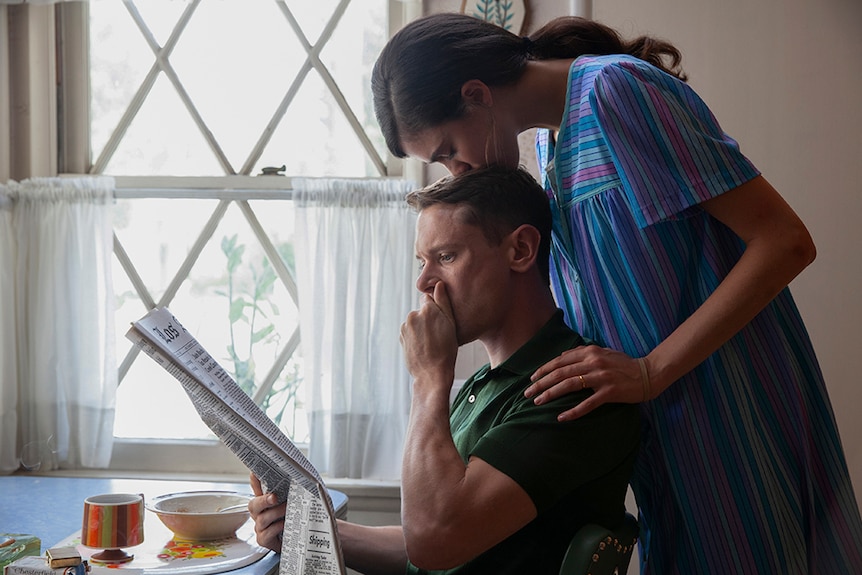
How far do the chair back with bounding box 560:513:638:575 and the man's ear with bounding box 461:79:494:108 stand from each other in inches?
24.1

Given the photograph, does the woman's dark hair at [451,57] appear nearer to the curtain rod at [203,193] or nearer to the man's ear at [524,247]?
the man's ear at [524,247]

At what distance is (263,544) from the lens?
130cm

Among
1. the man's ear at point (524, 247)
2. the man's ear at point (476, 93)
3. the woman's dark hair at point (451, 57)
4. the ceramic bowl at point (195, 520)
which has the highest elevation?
the woman's dark hair at point (451, 57)

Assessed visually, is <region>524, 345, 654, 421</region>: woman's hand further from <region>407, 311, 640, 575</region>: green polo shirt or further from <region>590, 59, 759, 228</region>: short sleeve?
<region>590, 59, 759, 228</region>: short sleeve

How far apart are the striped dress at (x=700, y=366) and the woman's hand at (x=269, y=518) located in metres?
0.54

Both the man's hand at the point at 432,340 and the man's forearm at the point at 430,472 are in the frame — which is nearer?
the man's forearm at the point at 430,472

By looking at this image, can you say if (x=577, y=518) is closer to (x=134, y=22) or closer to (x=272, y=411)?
(x=272, y=411)

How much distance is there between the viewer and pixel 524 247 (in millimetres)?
1311

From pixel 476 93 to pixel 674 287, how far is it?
40 centimetres

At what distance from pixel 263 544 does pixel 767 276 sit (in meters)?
0.80

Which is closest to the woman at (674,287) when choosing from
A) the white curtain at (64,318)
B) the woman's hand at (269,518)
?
the woman's hand at (269,518)

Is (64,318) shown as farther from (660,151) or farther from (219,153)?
(660,151)

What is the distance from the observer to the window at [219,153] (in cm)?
262

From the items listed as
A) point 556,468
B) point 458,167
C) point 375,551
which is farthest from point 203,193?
point 556,468
